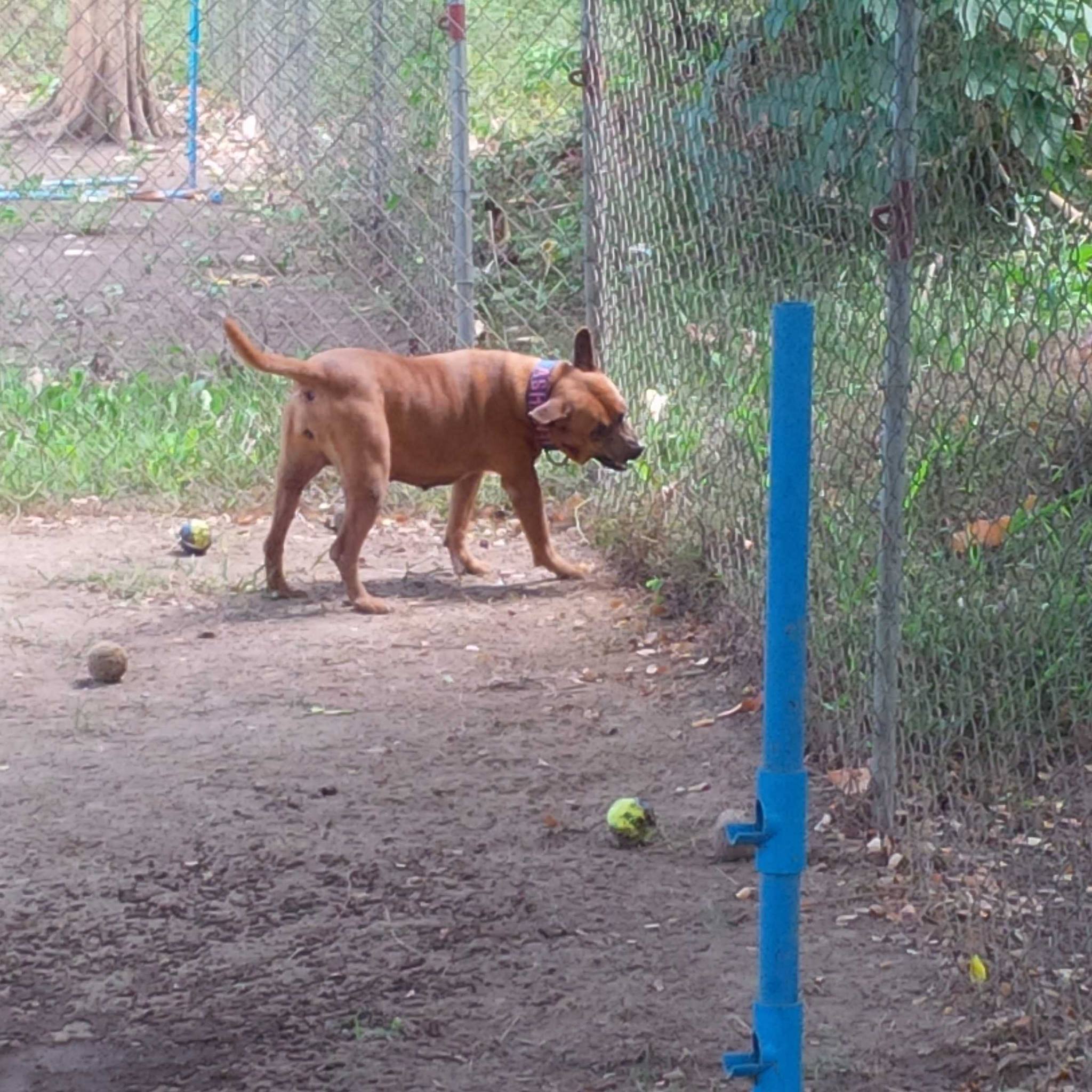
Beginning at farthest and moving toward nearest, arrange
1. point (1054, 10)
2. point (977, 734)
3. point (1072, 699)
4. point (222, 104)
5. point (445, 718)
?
point (222, 104), point (445, 718), point (1072, 699), point (977, 734), point (1054, 10)

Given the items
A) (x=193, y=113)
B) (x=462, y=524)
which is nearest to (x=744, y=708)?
(x=462, y=524)

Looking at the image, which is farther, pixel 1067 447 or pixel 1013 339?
pixel 1067 447

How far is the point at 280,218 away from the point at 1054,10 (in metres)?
7.06

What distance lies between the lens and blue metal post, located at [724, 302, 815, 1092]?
88.5 inches

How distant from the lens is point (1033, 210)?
3.06 m

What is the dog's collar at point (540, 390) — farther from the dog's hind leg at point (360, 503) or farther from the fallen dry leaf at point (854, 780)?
the fallen dry leaf at point (854, 780)

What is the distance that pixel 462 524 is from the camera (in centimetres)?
608

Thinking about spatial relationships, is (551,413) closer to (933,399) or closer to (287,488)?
(287,488)

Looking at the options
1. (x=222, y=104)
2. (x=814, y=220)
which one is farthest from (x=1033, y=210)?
(x=222, y=104)

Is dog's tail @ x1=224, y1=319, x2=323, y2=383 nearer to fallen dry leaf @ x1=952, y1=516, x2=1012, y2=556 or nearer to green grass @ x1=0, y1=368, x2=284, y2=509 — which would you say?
green grass @ x1=0, y1=368, x2=284, y2=509

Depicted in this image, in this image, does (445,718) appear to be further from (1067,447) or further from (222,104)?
(222,104)

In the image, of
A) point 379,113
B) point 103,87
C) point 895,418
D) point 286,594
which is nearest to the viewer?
point 895,418

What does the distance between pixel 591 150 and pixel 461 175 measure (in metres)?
0.52

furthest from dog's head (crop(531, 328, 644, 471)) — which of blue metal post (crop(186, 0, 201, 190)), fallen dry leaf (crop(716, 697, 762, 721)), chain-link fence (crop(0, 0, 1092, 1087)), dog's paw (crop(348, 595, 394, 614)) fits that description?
blue metal post (crop(186, 0, 201, 190))
